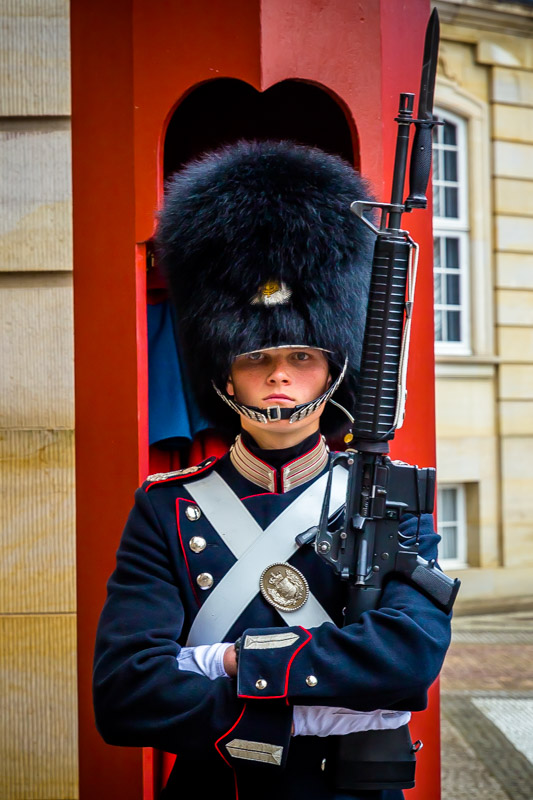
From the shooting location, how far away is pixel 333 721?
1695 mm

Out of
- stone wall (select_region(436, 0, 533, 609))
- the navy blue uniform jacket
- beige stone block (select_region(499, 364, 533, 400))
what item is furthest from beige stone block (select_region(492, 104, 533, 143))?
the navy blue uniform jacket

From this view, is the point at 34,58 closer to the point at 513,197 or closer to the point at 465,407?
the point at 465,407

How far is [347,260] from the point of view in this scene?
2004mm

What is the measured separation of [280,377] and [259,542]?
0.33 metres

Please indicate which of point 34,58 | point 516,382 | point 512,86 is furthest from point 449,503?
point 34,58

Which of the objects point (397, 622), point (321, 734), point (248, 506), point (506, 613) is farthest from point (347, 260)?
point (506, 613)

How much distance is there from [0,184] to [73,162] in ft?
0.81

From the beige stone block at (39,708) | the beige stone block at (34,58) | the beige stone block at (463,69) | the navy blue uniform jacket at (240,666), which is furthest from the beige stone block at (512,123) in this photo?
the navy blue uniform jacket at (240,666)

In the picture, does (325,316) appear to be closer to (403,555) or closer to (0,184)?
(403,555)

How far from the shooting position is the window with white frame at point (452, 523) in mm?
9414

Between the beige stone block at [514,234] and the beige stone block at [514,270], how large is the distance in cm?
7

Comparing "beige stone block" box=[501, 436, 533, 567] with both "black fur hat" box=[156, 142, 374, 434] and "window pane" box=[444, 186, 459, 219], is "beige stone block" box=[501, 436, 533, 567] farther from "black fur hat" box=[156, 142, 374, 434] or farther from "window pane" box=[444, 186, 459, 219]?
"black fur hat" box=[156, 142, 374, 434]

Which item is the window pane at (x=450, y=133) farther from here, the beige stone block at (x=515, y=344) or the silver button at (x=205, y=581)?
the silver button at (x=205, y=581)

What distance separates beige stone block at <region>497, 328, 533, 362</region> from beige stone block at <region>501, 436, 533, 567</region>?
Answer: 84 cm
